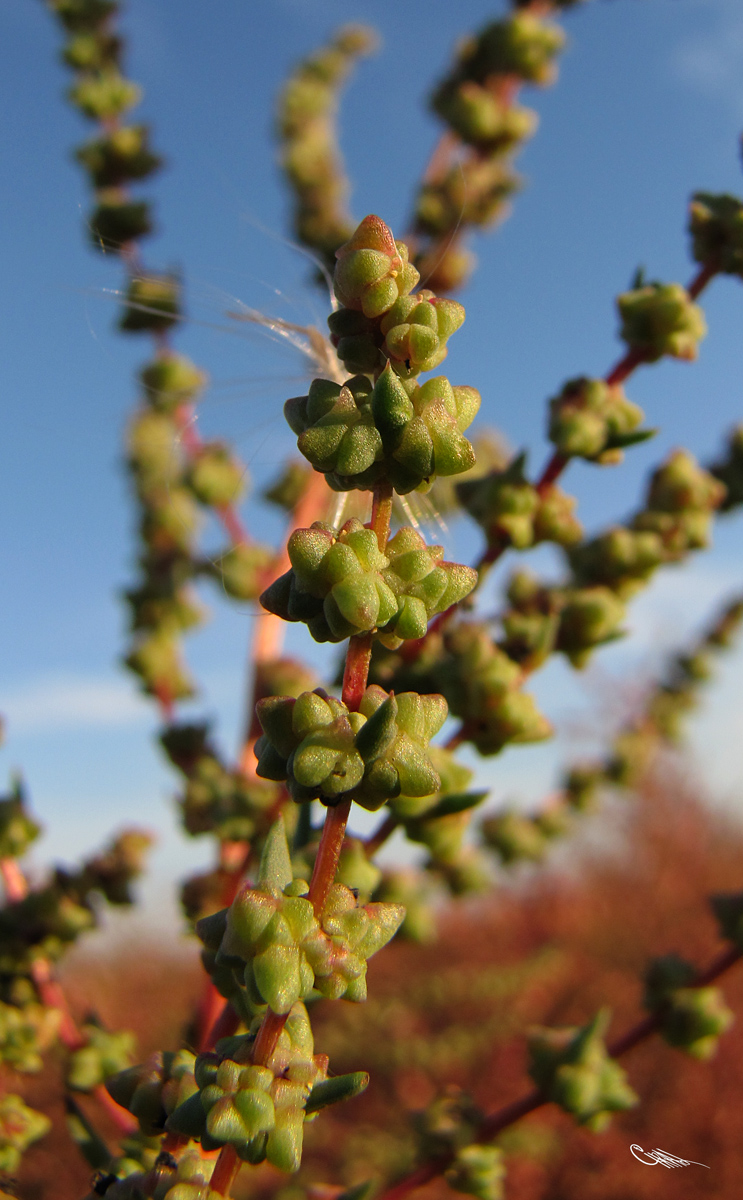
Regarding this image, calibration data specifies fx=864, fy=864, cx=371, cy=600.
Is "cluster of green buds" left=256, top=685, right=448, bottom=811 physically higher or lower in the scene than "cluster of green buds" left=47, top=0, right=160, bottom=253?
lower

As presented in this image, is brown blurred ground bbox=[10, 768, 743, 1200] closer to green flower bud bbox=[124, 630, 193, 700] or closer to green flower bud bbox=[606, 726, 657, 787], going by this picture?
green flower bud bbox=[606, 726, 657, 787]

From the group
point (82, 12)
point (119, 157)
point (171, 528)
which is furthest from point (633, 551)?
point (82, 12)

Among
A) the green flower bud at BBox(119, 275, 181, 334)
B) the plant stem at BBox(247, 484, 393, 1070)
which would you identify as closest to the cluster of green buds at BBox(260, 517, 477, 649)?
the plant stem at BBox(247, 484, 393, 1070)

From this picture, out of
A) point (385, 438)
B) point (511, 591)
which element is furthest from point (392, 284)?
point (511, 591)

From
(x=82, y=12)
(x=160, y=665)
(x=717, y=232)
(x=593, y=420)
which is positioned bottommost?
(x=593, y=420)

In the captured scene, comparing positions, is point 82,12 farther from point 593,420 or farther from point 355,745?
point 355,745

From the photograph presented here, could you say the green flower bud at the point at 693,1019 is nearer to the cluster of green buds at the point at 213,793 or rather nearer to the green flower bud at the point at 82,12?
the cluster of green buds at the point at 213,793

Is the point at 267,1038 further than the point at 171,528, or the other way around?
the point at 171,528
